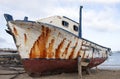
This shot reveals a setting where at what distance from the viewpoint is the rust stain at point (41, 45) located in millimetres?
17219

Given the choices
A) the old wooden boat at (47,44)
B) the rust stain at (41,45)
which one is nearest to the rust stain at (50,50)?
the old wooden boat at (47,44)

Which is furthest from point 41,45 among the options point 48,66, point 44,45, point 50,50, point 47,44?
point 48,66

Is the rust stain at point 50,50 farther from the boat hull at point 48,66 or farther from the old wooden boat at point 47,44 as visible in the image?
the boat hull at point 48,66

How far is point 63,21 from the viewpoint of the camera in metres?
18.8

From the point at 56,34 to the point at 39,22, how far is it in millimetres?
1180

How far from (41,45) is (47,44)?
35cm

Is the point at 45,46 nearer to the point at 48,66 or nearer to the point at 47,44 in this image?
the point at 47,44

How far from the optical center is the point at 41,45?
1733 centimetres

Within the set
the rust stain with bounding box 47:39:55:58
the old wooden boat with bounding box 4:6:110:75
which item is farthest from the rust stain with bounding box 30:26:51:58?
the rust stain with bounding box 47:39:55:58

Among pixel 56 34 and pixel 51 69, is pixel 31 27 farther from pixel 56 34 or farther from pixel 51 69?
pixel 51 69

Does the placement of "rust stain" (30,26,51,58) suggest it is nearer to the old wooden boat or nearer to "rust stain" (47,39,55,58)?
the old wooden boat

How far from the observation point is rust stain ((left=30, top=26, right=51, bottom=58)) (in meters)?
17.2

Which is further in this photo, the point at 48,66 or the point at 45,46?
the point at 48,66

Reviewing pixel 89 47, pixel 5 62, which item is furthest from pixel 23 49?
pixel 5 62
